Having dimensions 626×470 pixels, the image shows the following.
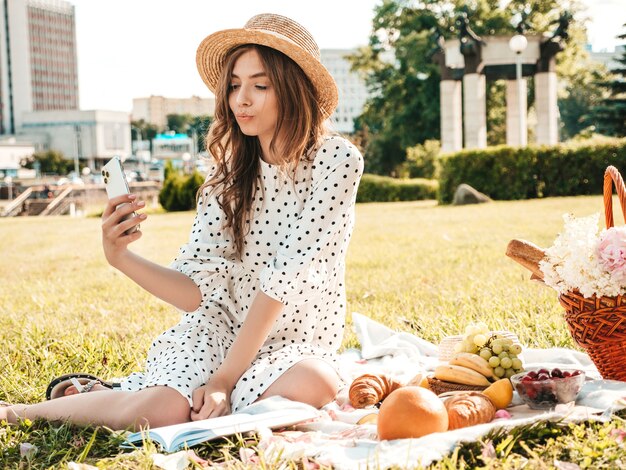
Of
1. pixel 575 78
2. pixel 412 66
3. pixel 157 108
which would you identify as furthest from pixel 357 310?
pixel 157 108

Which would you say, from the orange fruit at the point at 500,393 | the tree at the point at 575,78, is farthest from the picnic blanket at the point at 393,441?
the tree at the point at 575,78

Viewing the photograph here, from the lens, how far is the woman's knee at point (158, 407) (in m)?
2.77

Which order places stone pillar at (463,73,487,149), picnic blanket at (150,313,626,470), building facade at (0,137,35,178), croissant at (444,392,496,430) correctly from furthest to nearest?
building facade at (0,137,35,178)
stone pillar at (463,73,487,149)
croissant at (444,392,496,430)
picnic blanket at (150,313,626,470)

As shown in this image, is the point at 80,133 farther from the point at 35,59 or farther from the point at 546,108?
the point at 546,108

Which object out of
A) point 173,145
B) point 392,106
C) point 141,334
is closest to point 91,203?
point 392,106

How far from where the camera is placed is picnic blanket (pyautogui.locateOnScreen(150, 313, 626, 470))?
7.56 ft

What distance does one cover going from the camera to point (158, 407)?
9.13 ft

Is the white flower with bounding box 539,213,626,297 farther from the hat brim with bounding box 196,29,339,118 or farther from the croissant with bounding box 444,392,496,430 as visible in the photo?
the hat brim with bounding box 196,29,339,118

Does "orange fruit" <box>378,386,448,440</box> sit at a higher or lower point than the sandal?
higher

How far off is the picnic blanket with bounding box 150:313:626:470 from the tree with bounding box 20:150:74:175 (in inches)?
3634

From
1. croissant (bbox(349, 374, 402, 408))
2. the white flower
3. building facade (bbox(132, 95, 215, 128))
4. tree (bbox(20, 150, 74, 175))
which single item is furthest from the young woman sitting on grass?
building facade (bbox(132, 95, 215, 128))

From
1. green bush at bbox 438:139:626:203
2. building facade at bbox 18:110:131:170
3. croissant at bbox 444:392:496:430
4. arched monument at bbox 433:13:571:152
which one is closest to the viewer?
croissant at bbox 444:392:496:430

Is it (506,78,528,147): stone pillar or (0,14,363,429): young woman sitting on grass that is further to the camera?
(506,78,528,147): stone pillar

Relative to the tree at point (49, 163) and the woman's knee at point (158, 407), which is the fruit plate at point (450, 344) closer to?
the woman's knee at point (158, 407)
